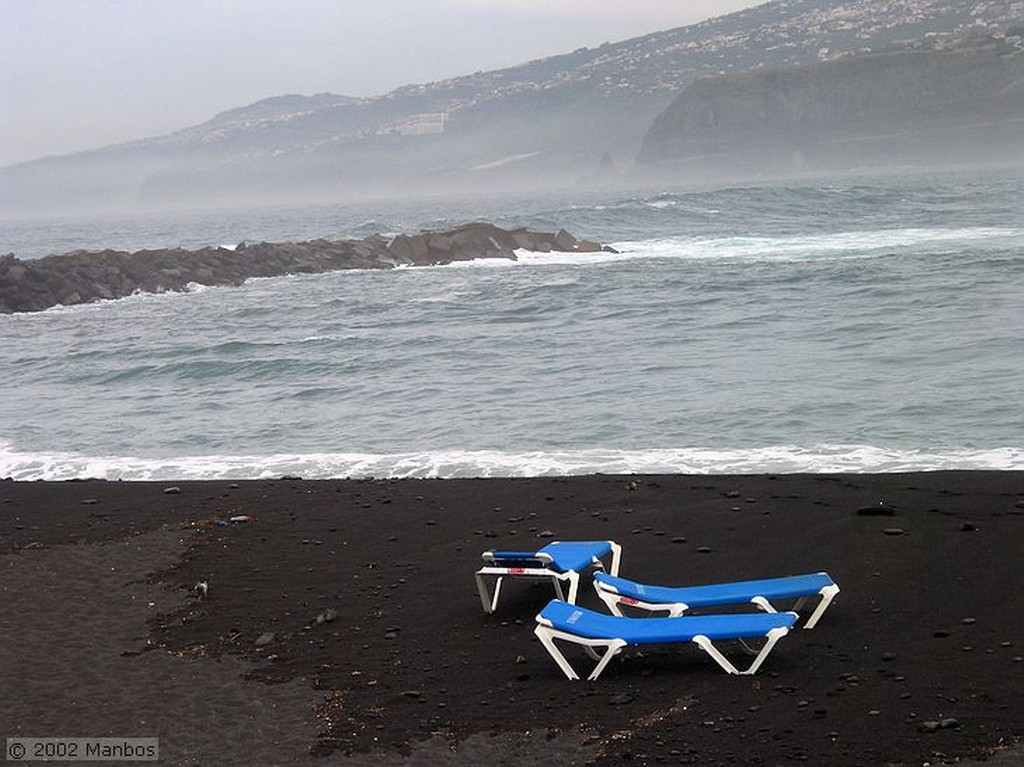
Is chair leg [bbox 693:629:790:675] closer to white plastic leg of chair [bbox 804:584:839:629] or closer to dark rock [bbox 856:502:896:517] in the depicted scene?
white plastic leg of chair [bbox 804:584:839:629]

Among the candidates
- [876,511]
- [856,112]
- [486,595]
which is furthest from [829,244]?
[856,112]

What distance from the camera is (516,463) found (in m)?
13.3

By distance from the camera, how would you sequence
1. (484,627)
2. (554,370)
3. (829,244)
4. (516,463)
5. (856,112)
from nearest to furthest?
1. (484,627)
2. (516,463)
3. (554,370)
4. (829,244)
5. (856,112)

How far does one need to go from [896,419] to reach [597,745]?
27.5 ft

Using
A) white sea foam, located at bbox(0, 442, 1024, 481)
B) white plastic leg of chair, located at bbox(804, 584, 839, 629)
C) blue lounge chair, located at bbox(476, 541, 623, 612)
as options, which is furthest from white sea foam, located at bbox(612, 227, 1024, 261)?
white plastic leg of chair, located at bbox(804, 584, 839, 629)

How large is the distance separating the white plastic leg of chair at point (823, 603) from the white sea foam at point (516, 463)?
14.0 feet

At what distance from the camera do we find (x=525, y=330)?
24.3m

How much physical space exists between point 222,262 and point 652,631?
36.5 metres

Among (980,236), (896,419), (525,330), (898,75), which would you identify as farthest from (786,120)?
(896,419)

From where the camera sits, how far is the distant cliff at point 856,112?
13088 centimetres

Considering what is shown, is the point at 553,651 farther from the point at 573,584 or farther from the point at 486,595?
the point at 486,595

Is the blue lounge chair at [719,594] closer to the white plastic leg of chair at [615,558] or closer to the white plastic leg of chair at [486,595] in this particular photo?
the white plastic leg of chair at [615,558]

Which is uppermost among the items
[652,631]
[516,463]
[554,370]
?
[652,631]

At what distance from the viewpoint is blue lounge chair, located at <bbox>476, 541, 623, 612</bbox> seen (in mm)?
8523
